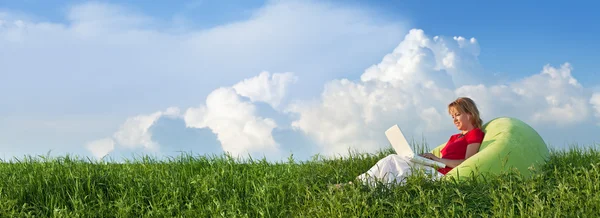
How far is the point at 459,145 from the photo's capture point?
7250 millimetres

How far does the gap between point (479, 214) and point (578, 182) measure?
5.54 ft

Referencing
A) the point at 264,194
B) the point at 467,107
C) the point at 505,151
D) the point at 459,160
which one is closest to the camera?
the point at 264,194

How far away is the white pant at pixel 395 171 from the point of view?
626cm

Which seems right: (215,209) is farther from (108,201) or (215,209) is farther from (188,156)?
(188,156)

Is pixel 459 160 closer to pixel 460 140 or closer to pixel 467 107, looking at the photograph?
pixel 460 140

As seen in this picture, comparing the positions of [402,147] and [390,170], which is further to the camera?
[402,147]

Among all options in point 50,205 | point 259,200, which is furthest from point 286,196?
point 50,205

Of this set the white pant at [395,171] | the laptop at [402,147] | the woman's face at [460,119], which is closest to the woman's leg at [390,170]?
the white pant at [395,171]

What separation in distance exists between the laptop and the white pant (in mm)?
57

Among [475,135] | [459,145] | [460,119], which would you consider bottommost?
[459,145]

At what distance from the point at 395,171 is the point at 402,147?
0.52m

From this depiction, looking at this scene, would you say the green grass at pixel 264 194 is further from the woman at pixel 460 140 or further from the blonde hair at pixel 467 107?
the blonde hair at pixel 467 107

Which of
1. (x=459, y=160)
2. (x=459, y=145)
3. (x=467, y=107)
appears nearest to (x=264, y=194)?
(x=459, y=160)

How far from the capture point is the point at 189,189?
265 inches
